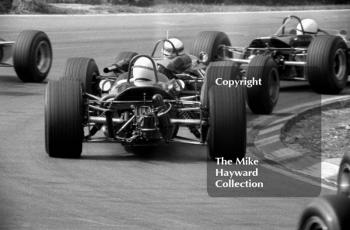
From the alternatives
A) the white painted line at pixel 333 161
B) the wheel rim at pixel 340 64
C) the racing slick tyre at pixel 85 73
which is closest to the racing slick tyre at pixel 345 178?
the white painted line at pixel 333 161

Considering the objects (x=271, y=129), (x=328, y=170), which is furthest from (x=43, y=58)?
(x=328, y=170)

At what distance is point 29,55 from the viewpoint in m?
19.8

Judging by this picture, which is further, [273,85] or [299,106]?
[299,106]

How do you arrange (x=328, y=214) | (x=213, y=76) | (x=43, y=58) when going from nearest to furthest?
(x=328, y=214)
(x=213, y=76)
(x=43, y=58)

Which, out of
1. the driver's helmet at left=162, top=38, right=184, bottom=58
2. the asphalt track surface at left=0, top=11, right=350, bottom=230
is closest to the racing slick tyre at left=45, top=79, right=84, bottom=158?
the asphalt track surface at left=0, top=11, right=350, bottom=230

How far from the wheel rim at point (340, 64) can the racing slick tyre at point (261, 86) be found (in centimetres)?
282

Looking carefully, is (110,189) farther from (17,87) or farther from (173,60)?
(17,87)

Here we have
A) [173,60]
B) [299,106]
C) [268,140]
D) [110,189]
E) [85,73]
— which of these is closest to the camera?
[110,189]

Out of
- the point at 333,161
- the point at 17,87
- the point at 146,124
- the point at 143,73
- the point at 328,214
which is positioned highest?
the point at 328,214

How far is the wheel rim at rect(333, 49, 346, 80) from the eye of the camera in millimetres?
19672

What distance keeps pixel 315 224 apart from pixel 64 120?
5515 mm

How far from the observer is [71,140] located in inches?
497

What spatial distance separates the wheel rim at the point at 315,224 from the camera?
738cm

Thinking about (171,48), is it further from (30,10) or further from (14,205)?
(30,10)
